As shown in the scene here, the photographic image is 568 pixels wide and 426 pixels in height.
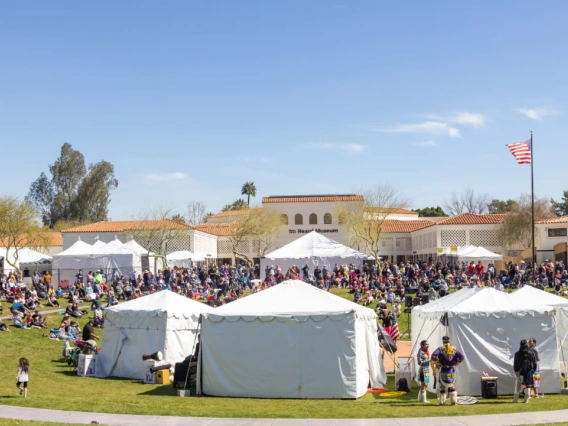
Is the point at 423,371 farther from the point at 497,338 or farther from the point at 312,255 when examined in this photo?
the point at 312,255

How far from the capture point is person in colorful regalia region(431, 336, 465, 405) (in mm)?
15602

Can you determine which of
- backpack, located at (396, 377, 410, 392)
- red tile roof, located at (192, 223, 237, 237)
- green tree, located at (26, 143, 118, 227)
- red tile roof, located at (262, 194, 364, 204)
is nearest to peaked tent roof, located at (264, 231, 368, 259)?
backpack, located at (396, 377, 410, 392)

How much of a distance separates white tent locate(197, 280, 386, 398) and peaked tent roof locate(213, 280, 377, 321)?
0.08 feet

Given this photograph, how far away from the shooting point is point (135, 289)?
1459 inches

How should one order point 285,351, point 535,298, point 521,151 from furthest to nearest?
1. point 521,151
2. point 535,298
3. point 285,351

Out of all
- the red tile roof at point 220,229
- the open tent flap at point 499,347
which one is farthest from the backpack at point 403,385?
the red tile roof at point 220,229

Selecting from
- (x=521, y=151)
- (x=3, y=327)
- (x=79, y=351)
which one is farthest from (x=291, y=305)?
(x=521, y=151)

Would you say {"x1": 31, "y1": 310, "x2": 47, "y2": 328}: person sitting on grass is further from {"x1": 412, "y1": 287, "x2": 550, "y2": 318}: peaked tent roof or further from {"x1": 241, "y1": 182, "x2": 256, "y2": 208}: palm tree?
{"x1": 241, "y1": 182, "x2": 256, "y2": 208}: palm tree

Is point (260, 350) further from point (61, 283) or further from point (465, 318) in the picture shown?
point (61, 283)

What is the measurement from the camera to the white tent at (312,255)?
4138cm

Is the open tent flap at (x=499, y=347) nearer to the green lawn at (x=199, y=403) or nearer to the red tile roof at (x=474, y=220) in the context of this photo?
the green lawn at (x=199, y=403)

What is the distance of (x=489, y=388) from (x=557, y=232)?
42806mm

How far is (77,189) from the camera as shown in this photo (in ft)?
323

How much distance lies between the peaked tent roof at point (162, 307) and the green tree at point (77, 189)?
77511 mm
